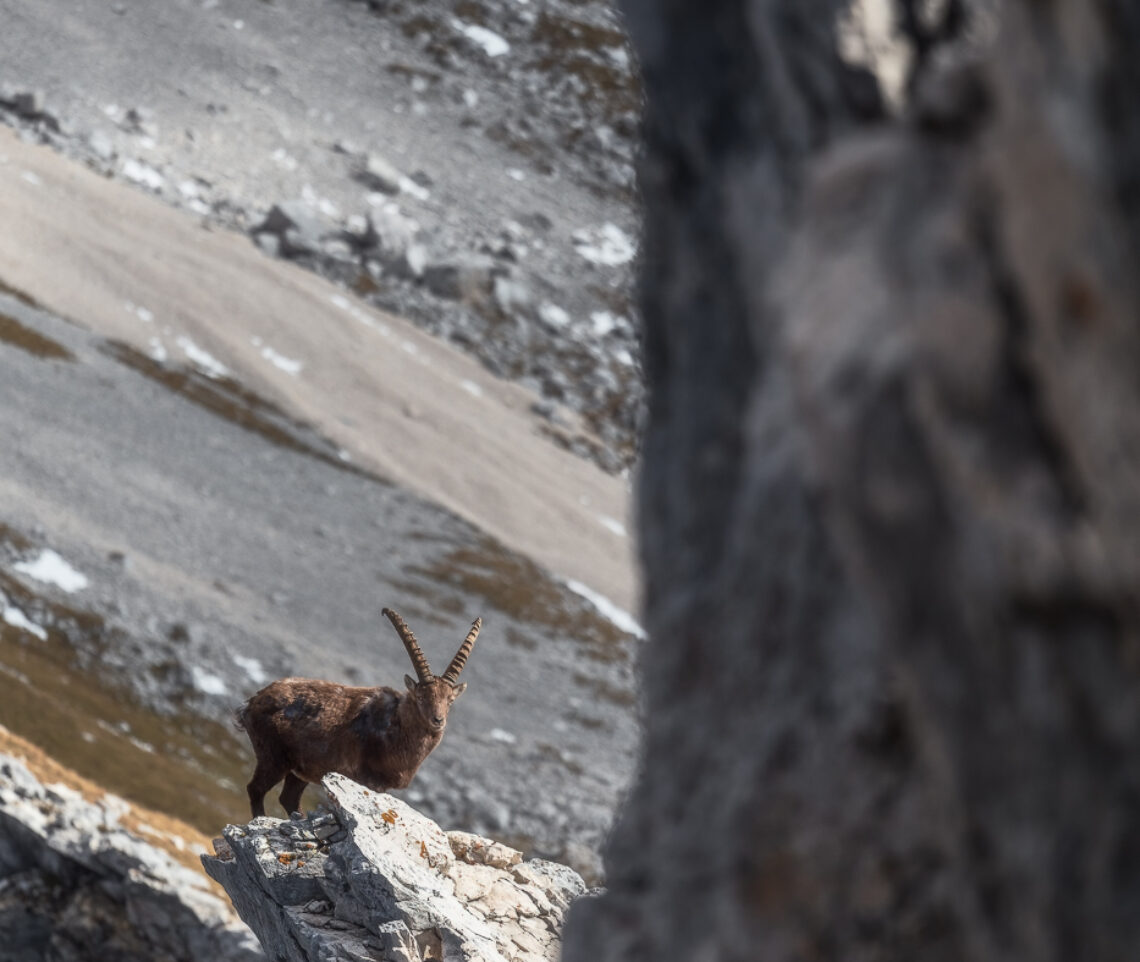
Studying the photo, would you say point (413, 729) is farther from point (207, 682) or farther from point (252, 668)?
point (252, 668)

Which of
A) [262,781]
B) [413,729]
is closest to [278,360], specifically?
[262,781]

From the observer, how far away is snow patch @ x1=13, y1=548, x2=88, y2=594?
115 ft

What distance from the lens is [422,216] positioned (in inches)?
2707

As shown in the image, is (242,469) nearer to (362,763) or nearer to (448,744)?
(448,744)

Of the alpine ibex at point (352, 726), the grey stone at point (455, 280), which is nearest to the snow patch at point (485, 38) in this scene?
the grey stone at point (455, 280)

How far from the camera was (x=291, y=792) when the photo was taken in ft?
55.6

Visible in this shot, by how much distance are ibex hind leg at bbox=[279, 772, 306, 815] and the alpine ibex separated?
4.5 inches

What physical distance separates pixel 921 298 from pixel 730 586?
59.2 inches

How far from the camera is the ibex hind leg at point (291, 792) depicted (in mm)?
16830

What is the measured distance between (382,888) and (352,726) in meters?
3.71

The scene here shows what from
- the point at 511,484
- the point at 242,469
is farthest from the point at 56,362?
the point at 511,484

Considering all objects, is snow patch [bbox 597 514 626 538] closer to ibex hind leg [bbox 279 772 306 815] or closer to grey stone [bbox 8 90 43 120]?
ibex hind leg [bbox 279 772 306 815]

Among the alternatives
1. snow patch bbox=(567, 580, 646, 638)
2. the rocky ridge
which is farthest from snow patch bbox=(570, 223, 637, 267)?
snow patch bbox=(567, 580, 646, 638)

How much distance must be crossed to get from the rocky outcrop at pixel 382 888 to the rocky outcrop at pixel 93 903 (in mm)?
6673
